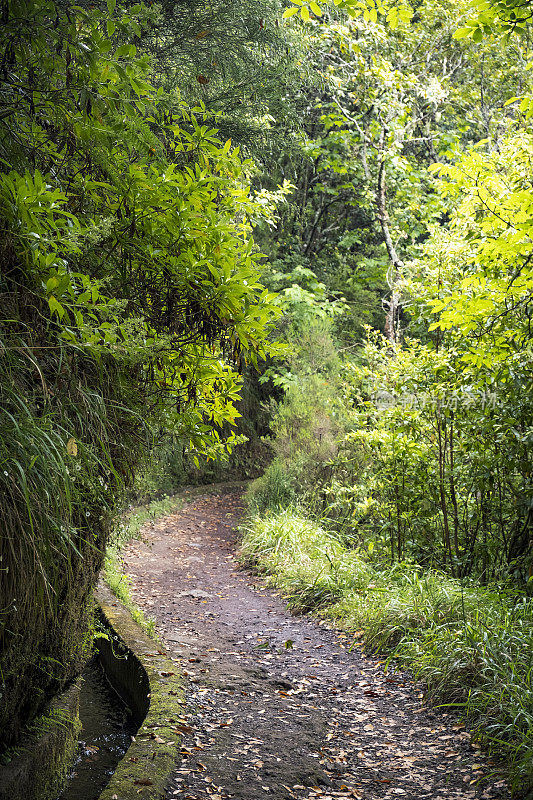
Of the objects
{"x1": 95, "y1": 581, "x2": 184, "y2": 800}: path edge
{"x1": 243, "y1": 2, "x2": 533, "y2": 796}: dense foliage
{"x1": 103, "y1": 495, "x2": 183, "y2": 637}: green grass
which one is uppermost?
{"x1": 243, "y1": 2, "x2": 533, "y2": 796}: dense foliage

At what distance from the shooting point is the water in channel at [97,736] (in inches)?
129

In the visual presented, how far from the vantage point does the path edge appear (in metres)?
2.86

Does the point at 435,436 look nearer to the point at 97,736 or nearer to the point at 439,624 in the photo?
the point at 439,624

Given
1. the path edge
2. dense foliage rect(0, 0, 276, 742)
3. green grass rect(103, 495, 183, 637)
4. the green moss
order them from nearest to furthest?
dense foliage rect(0, 0, 276, 742) → the green moss → the path edge → green grass rect(103, 495, 183, 637)

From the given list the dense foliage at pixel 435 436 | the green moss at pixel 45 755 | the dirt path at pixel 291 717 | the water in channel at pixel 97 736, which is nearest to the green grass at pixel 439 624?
the dense foliage at pixel 435 436

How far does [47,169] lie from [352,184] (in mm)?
11097

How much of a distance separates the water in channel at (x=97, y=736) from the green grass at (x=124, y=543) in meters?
0.56

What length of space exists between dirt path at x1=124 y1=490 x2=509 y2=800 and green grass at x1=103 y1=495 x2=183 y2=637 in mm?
245

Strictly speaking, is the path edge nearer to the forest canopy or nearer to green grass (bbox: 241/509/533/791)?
the forest canopy

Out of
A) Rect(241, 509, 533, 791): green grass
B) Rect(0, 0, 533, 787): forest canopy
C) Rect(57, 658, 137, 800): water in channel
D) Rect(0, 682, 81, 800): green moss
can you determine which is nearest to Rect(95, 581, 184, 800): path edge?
Rect(57, 658, 137, 800): water in channel

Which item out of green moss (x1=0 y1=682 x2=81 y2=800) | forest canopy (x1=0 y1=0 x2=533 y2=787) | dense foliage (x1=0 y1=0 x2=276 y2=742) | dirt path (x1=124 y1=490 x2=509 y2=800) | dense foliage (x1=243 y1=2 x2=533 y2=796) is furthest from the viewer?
dense foliage (x1=243 y1=2 x2=533 y2=796)

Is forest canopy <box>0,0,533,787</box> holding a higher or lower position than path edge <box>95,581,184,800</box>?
higher

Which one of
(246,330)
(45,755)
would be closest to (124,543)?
(45,755)

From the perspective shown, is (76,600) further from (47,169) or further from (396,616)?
(396,616)
